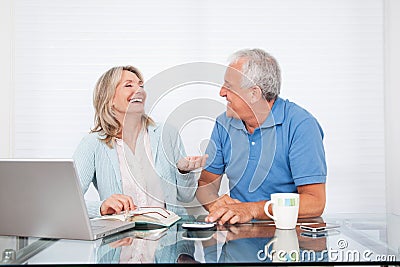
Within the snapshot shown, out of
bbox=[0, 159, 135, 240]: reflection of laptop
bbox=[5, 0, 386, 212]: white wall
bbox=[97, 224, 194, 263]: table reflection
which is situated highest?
bbox=[5, 0, 386, 212]: white wall

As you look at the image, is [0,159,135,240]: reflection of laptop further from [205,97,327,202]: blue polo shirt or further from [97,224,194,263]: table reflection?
[205,97,327,202]: blue polo shirt

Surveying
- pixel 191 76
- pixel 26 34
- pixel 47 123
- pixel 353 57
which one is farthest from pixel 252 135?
pixel 26 34

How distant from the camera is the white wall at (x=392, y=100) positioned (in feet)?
9.65

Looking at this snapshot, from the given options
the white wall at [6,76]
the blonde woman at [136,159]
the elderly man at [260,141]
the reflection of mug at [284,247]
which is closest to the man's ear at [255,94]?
the elderly man at [260,141]

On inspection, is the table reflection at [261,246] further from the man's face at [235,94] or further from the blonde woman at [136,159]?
the man's face at [235,94]

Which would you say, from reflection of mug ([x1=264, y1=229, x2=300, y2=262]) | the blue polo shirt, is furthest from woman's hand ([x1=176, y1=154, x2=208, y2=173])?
reflection of mug ([x1=264, y1=229, x2=300, y2=262])

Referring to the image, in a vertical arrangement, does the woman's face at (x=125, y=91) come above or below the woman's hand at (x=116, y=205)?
above

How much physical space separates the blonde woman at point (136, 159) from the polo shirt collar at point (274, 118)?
21cm

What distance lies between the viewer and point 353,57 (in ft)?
9.83

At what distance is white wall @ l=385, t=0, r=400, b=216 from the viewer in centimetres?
294

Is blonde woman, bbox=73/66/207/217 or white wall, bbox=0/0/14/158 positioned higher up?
white wall, bbox=0/0/14/158

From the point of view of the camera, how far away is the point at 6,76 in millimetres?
2961

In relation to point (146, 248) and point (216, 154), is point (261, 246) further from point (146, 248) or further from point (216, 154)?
point (216, 154)

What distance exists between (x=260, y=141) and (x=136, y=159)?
0.52 meters
